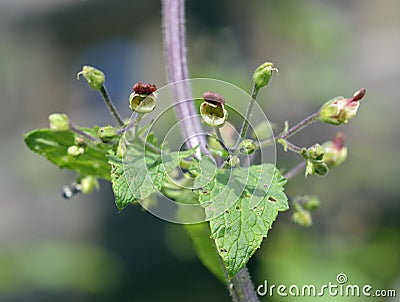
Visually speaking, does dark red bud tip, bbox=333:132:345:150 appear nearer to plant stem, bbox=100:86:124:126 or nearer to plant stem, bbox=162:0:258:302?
plant stem, bbox=162:0:258:302

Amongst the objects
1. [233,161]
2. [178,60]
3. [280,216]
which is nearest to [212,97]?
[233,161]

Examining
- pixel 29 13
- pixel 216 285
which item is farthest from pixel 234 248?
pixel 29 13

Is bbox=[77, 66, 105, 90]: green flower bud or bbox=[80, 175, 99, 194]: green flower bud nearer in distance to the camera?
bbox=[77, 66, 105, 90]: green flower bud

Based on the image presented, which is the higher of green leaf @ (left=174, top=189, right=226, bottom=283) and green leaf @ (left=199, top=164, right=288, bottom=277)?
green leaf @ (left=174, top=189, right=226, bottom=283)

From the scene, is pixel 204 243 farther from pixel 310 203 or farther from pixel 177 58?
pixel 177 58

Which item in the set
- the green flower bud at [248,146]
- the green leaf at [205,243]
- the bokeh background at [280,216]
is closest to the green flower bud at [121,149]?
the green flower bud at [248,146]

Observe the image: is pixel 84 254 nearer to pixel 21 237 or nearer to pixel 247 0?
pixel 21 237

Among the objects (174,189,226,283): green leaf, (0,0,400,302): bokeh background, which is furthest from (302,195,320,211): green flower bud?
(0,0,400,302): bokeh background
